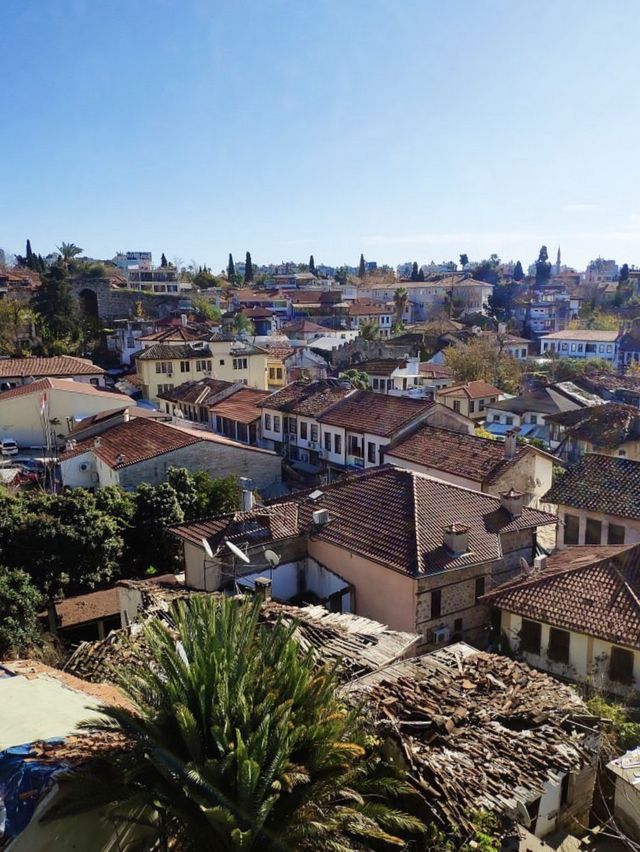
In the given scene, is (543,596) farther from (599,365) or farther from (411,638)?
(599,365)

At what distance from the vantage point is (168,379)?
4912cm

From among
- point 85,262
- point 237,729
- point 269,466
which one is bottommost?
point 269,466

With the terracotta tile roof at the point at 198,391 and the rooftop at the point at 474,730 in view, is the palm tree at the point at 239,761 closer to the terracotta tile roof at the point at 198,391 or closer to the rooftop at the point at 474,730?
the rooftop at the point at 474,730

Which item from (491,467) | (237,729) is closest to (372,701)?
(237,729)

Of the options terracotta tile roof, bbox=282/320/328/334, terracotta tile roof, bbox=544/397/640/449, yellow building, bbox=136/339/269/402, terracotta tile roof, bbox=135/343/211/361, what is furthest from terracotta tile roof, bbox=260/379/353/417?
terracotta tile roof, bbox=282/320/328/334

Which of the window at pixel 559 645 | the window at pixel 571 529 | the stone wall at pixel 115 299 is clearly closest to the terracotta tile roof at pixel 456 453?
the window at pixel 571 529

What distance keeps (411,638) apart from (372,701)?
13.1ft

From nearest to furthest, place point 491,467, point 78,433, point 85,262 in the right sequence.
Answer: point 491,467 < point 78,433 < point 85,262

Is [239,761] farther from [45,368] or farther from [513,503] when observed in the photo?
[45,368]

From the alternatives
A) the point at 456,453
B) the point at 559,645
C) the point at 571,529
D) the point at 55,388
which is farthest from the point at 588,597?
the point at 55,388

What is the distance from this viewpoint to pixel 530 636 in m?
15.7

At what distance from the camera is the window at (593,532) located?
2347 cm

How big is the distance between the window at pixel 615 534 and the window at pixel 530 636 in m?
9.00

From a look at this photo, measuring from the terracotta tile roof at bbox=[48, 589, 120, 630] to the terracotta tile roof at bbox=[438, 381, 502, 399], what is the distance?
3281 centimetres
